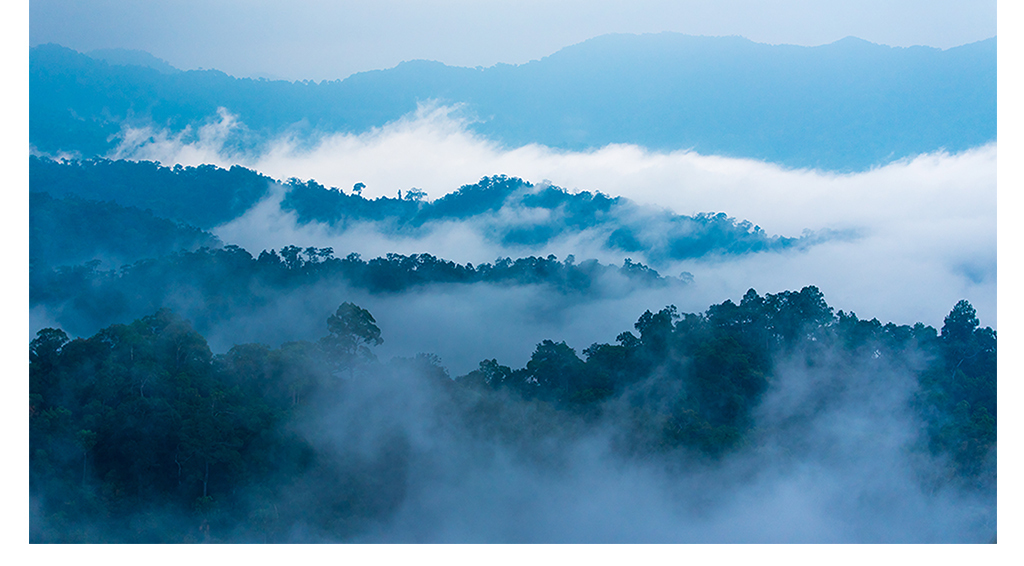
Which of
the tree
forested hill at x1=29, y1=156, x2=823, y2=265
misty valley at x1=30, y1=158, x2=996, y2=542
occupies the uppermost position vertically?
forested hill at x1=29, y1=156, x2=823, y2=265

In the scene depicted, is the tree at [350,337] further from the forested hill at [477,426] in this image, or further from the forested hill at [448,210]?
the forested hill at [448,210]

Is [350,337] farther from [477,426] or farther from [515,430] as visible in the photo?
[515,430]

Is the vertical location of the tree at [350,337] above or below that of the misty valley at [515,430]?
above

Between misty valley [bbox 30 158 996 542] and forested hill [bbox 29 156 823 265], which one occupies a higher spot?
forested hill [bbox 29 156 823 265]

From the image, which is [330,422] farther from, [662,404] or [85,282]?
[85,282]

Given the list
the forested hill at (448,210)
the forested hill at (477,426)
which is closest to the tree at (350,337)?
the forested hill at (477,426)

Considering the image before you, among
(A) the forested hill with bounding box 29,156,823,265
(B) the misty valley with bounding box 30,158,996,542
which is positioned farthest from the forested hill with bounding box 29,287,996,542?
(A) the forested hill with bounding box 29,156,823,265

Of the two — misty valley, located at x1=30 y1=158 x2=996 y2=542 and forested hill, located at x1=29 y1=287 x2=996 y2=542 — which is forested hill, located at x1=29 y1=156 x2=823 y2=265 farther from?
forested hill, located at x1=29 y1=287 x2=996 y2=542

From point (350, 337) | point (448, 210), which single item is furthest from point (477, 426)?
point (448, 210)
